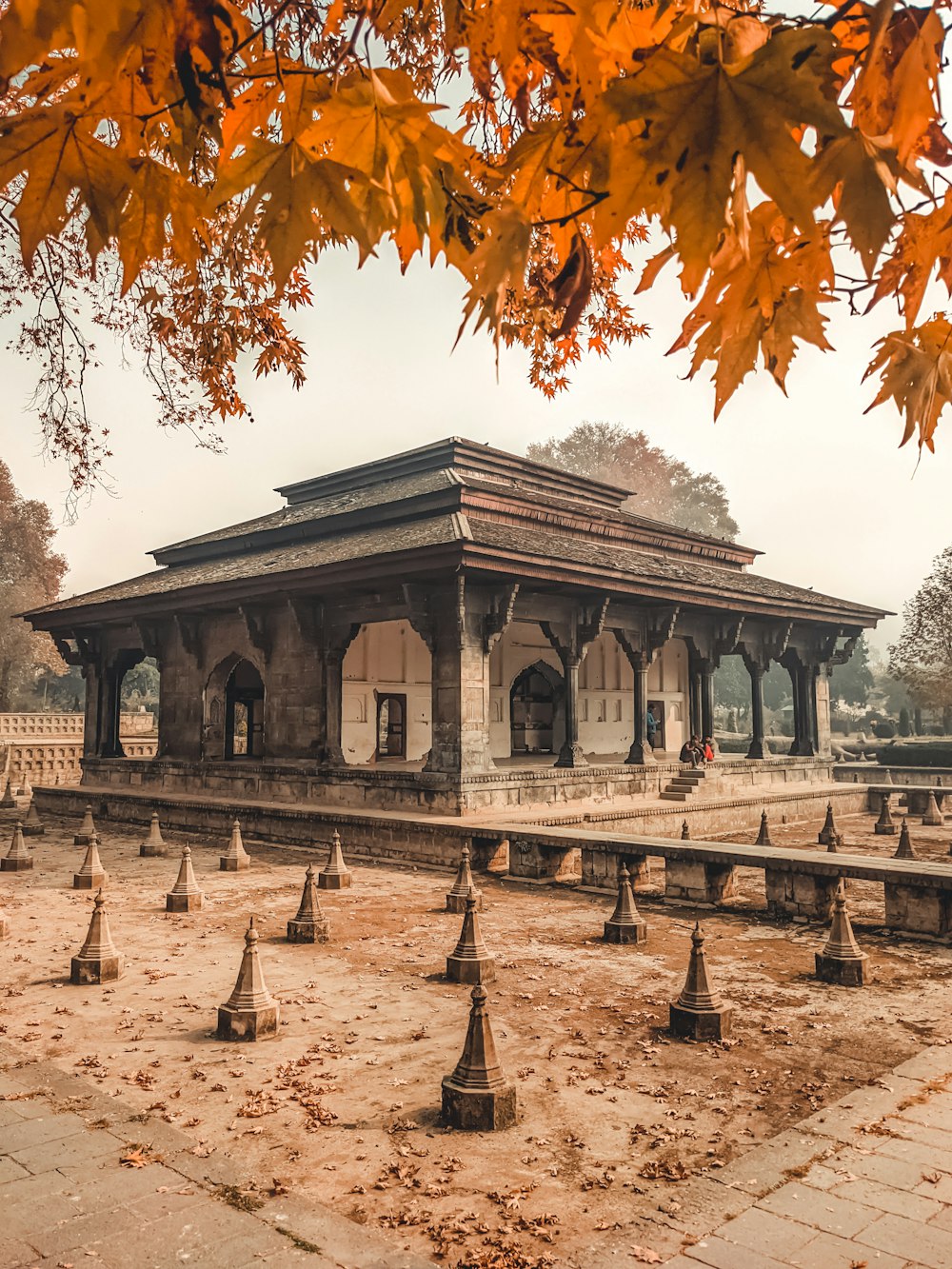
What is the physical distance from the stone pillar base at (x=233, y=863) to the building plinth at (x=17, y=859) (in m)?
2.86

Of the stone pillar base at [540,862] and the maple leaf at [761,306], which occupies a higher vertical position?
the maple leaf at [761,306]

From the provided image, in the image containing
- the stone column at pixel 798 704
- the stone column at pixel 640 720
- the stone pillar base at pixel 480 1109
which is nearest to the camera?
Answer: the stone pillar base at pixel 480 1109

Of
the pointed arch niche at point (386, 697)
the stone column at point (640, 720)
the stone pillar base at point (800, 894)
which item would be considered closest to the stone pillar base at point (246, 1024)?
the stone pillar base at point (800, 894)

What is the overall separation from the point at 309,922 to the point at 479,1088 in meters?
4.58

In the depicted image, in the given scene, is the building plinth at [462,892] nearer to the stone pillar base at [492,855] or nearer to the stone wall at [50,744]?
the stone pillar base at [492,855]

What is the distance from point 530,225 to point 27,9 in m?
0.88

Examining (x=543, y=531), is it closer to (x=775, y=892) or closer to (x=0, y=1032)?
(x=775, y=892)

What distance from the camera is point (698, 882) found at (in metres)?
11.0

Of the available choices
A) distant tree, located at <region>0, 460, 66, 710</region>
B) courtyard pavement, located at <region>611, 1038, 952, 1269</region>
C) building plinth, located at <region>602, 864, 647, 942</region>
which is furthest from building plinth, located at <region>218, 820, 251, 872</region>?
distant tree, located at <region>0, 460, 66, 710</region>

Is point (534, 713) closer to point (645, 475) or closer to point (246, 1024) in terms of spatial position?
point (246, 1024)

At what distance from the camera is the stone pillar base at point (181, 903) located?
34.7 feet

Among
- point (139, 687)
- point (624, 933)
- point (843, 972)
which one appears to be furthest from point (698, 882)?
point (139, 687)

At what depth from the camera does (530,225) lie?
1738 mm

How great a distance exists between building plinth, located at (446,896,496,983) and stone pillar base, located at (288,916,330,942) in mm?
1862
